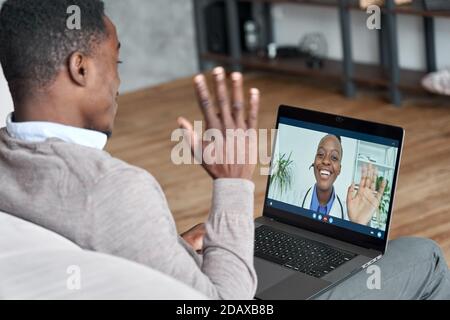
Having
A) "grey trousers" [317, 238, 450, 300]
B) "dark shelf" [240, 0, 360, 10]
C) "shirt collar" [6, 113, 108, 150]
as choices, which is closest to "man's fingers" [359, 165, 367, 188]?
"grey trousers" [317, 238, 450, 300]

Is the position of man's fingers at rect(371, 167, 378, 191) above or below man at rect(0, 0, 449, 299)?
below

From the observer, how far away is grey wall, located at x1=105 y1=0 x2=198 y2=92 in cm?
594

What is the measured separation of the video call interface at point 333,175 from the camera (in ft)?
6.14

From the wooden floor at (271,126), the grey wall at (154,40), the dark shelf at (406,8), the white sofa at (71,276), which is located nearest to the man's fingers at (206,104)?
the white sofa at (71,276)

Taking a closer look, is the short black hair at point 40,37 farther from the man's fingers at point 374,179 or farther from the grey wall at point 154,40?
the grey wall at point 154,40

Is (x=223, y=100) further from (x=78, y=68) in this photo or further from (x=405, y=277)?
(x=405, y=277)

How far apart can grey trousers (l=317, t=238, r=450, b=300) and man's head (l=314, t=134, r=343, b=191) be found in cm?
19

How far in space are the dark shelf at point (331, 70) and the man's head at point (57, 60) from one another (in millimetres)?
3636

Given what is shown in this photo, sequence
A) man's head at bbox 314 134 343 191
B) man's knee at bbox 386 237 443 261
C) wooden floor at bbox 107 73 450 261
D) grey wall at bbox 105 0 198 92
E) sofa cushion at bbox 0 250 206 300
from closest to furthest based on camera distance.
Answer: sofa cushion at bbox 0 250 206 300
man's knee at bbox 386 237 443 261
man's head at bbox 314 134 343 191
wooden floor at bbox 107 73 450 261
grey wall at bbox 105 0 198 92

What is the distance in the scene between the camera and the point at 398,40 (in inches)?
211

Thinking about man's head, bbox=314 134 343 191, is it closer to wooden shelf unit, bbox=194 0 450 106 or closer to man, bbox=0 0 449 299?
man, bbox=0 0 449 299

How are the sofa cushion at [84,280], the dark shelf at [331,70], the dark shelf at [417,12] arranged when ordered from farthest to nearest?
1. the dark shelf at [331,70]
2. the dark shelf at [417,12]
3. the sofa cushion at [84,280]

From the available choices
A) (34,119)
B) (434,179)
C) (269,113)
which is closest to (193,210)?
(434,179)

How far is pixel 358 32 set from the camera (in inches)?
218
